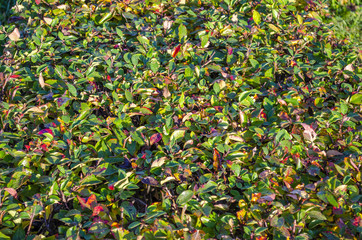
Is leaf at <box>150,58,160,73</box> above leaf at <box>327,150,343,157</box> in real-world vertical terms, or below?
above

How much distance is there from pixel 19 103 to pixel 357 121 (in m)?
2.13

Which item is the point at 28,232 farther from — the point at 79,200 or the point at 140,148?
the point at 140,148

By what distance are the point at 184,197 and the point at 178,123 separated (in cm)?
53

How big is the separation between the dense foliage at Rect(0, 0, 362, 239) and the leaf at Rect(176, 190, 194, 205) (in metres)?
0.01

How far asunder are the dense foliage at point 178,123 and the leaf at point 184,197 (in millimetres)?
12

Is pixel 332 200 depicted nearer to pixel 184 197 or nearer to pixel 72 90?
pixel 184 197

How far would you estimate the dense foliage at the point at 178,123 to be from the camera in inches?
64.7

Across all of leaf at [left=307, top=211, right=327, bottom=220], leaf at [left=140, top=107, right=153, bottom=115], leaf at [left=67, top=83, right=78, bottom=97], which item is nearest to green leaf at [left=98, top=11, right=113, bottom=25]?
leaf at [left=67, top=83, right=78, bottom=97]

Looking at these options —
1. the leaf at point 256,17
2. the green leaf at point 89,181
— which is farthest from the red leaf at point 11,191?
the leaf at point 256,17

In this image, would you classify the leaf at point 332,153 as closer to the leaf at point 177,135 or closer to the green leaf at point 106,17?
the leaf at point 177,135

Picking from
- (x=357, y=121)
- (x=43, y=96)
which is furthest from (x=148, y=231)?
(x=357, y=121)

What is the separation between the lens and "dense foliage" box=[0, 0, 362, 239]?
164 centimetres

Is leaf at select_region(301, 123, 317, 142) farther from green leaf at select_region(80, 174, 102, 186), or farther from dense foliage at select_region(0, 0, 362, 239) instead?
green leaf at select_region(80, 174, 102, 186)

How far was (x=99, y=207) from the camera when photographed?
1.60 m
